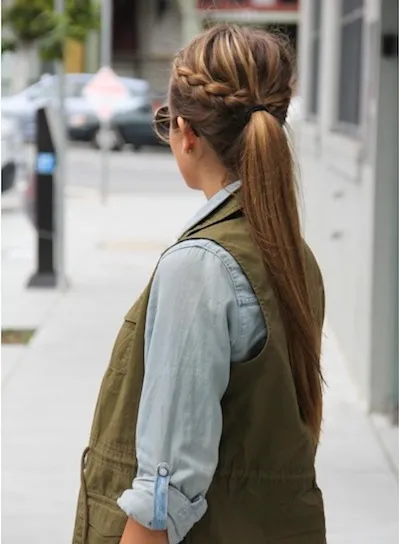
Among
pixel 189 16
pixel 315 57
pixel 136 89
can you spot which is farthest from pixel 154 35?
pixel 315 57

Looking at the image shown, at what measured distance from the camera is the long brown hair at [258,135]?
2023 millimetres

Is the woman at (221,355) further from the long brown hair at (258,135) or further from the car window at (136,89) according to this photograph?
the car window at (136,89)

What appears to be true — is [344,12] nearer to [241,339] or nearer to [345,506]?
[345,506]

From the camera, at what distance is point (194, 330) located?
1914 millimetres

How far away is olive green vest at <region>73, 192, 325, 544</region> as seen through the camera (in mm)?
1980

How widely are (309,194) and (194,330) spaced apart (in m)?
9.64

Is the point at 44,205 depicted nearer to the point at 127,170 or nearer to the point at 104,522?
the point at 104,522

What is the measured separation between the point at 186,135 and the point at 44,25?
1456cm

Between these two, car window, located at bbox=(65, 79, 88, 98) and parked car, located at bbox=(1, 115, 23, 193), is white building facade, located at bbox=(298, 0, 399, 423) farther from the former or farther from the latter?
car window, located at bbox=(65, 79, 88, 98)

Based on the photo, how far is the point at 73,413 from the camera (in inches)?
251

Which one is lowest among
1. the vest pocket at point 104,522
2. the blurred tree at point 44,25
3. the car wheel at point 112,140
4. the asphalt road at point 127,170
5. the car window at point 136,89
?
the asphalt road at point 127,170

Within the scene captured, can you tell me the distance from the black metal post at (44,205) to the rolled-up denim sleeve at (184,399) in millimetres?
8504

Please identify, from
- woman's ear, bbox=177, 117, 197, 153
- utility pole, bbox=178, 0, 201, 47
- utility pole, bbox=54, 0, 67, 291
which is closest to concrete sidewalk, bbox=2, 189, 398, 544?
utility pole, bbox=54, 0, 67, 291

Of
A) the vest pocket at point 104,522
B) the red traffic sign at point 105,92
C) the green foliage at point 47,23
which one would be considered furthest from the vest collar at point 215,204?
the red traffic sign at point 105,92
